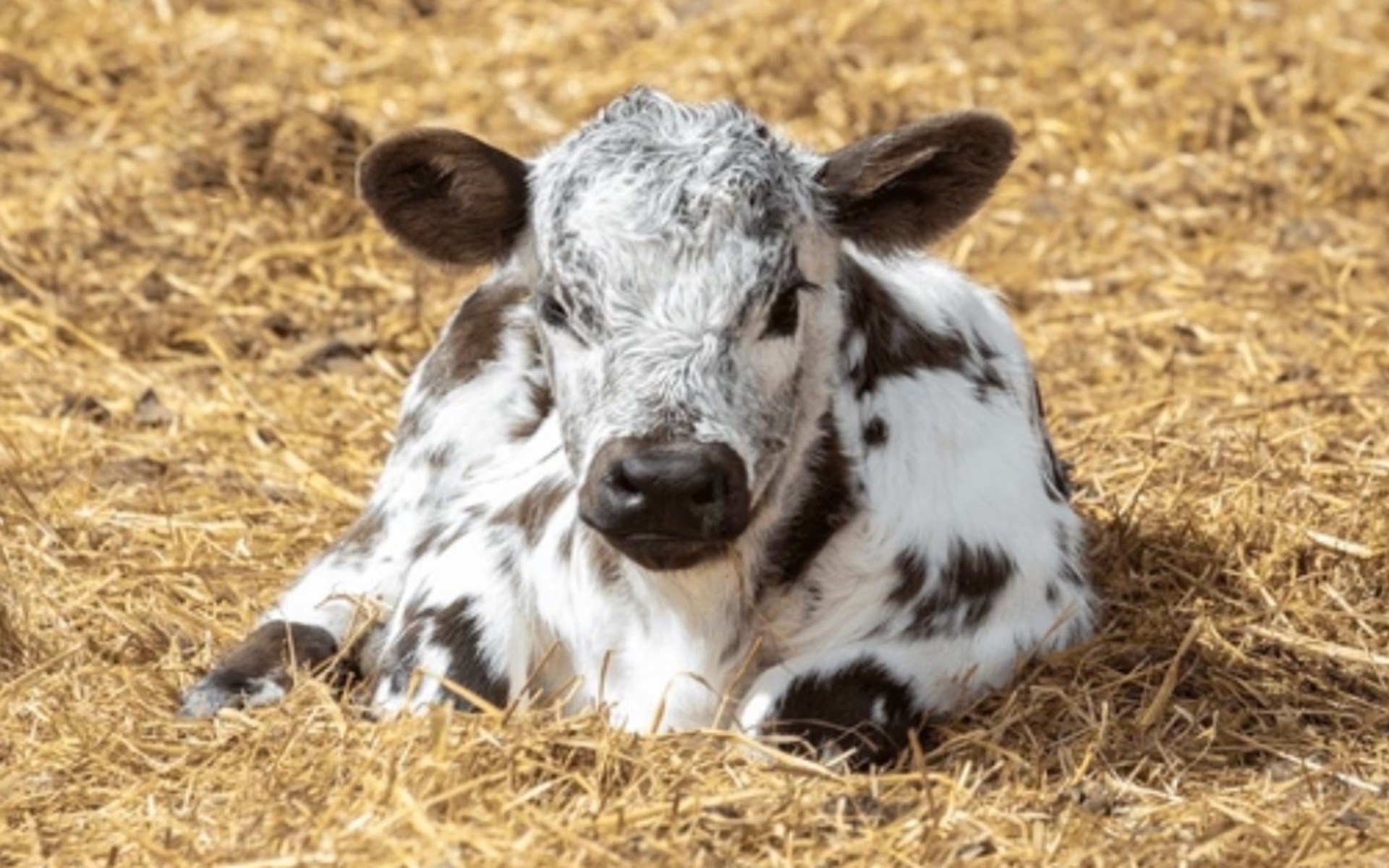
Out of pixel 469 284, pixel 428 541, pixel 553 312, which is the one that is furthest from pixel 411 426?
pixel 469 284

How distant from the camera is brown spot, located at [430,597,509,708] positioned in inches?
250

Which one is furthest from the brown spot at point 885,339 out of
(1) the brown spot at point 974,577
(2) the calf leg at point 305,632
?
(2) the calf leg at point 305,632

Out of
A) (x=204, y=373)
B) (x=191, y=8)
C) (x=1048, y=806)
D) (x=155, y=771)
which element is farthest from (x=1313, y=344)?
(x=191, y=8)

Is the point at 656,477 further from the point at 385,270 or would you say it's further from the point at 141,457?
the point at 385,270

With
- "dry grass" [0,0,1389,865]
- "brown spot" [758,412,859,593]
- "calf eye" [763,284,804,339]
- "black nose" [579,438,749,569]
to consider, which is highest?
"calf eye" [763,284,804,339]

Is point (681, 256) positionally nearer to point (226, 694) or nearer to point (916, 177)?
point (916, 177)

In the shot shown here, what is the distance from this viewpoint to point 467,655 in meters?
Result: 6.39

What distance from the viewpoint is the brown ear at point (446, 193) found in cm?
614

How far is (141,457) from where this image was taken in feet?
28.6

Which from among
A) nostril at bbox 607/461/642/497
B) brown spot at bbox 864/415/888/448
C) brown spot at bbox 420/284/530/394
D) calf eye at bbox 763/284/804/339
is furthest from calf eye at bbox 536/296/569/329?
brown spot at bbox 420/284/530/394

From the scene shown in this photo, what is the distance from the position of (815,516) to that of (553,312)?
0.70m

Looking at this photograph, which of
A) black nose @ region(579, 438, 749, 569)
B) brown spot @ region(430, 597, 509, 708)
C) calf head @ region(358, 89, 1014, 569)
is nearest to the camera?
black nose @ region(579, 438, 749, 569)

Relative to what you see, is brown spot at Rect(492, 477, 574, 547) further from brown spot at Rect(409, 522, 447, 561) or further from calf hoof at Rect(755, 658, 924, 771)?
calf hoof at Rect(755, 658, 924, 771)

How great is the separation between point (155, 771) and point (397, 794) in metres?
0.85
